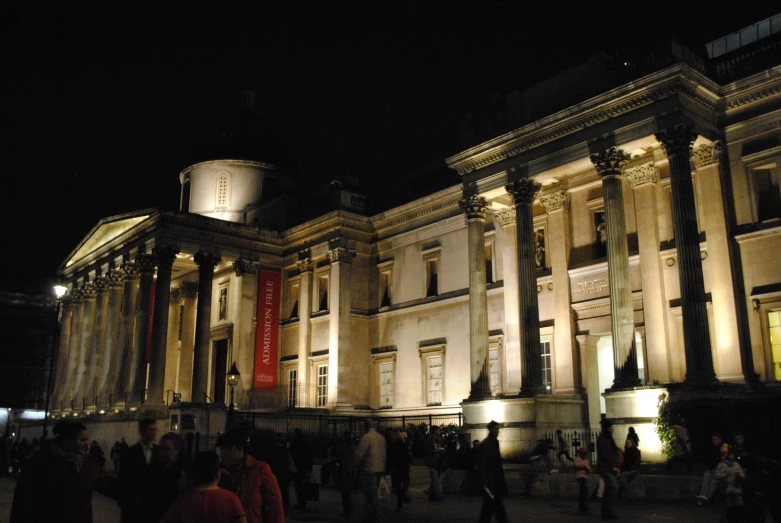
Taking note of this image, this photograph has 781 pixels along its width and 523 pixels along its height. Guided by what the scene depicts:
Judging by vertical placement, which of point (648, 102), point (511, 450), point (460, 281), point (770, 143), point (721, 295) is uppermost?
point (648, 102)

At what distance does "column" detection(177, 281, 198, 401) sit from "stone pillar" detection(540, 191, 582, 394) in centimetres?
2080

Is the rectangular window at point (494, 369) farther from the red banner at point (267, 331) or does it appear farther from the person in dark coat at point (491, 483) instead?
the person in dark coat at point (491, 483)

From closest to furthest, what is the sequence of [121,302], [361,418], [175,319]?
[361,418] → [121,302] → [175,319]

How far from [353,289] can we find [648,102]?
1729 cm

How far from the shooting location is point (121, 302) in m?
38.2

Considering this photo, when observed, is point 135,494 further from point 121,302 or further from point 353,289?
point 121,302

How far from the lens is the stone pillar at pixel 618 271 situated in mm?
21016

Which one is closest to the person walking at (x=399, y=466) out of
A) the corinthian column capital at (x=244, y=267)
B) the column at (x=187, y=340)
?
the corinthian column capital at (x=244, y=267)

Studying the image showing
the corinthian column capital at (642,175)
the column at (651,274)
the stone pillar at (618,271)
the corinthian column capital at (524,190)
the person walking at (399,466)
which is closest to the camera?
the person walking at (399,466)

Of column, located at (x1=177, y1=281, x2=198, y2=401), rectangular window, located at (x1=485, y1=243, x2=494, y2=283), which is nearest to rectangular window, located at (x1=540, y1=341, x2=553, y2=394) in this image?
rectangular window, located at (x1=485, y1=243, x2=494, y2=283)

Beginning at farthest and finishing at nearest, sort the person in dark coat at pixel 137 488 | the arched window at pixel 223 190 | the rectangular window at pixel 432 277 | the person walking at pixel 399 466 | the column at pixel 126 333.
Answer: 1. the arched window at pixel 223 190
2. the column at pixel 126 333
3. the rectangular window at pixel 432 277
4. the person walking at pixel 399 466
5. the person in dark coat at pixel 137 488

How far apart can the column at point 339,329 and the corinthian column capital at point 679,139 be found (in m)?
17.0

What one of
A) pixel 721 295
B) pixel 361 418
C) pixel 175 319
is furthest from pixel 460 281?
pixel 175 319

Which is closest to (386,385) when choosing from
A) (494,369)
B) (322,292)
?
(322,292)
